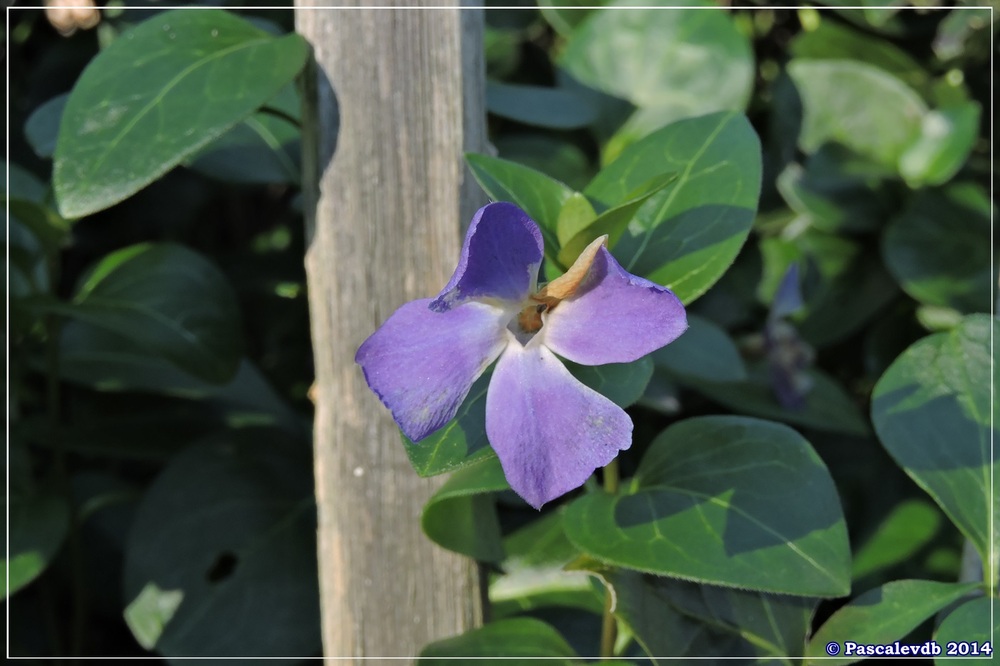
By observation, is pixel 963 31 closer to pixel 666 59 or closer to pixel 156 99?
pixel 666 59

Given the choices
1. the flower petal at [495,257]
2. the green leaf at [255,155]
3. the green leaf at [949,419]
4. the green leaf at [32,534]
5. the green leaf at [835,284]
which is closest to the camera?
the flower petal at [495,257]

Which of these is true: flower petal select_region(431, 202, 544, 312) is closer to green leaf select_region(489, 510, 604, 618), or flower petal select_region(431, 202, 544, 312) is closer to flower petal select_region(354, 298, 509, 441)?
flower petal select_region(354, 298, 509, 441)

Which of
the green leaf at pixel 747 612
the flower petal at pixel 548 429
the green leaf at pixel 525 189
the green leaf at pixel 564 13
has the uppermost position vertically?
the green leaf at pixel 525 189

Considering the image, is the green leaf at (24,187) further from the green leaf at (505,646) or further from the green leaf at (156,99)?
the green leaf at (505,646)

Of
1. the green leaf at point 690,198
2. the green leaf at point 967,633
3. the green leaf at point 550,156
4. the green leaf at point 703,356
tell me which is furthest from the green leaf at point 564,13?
the green leaf at point 967,633

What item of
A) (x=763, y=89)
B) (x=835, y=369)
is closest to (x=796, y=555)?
(x=835, y=369)

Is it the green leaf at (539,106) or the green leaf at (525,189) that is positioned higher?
the green leaf at (525,189)

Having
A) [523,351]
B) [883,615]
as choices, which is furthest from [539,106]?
[883,615]

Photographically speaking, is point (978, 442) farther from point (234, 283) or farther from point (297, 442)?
point (234, 283)

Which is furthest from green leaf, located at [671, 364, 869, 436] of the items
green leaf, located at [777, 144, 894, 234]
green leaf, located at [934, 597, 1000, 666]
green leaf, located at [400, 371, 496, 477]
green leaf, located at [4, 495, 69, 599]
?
green leaf, located at [4, 495, 69, 599]
